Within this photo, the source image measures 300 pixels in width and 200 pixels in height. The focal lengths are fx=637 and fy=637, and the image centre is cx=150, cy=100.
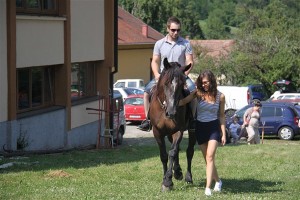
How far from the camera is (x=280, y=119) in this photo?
3120 centimetres

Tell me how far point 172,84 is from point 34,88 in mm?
11180

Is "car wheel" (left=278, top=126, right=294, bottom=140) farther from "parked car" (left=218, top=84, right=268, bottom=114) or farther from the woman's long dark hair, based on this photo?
the woman's long dark hair

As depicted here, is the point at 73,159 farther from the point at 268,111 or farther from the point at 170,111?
the point at 268,111

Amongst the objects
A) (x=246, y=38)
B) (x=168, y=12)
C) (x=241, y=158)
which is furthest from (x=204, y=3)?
(x=241, y=158)

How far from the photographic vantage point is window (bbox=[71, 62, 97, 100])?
23.1 m

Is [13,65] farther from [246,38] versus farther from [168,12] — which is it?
[168,12]

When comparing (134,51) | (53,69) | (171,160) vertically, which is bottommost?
(171,160)

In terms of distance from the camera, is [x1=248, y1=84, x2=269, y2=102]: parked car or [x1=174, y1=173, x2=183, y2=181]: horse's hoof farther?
[x1=248, y1=84, x2=269, y2=102]: parked car

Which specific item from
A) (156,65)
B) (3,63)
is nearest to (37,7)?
(3,63)

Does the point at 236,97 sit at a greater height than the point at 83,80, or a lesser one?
lesser

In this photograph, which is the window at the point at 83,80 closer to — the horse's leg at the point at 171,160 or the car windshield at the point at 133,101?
the car windshield at the point at 133,101

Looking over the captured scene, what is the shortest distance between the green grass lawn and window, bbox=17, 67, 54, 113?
2735 mm

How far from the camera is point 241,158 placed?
627 inches

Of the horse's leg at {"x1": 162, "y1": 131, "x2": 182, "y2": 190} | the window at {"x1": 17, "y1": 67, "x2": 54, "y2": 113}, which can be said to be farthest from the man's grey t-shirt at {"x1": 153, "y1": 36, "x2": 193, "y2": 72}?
the window at {"x1": 17, "y1": 67, "x2": 54, "y2": 113}
